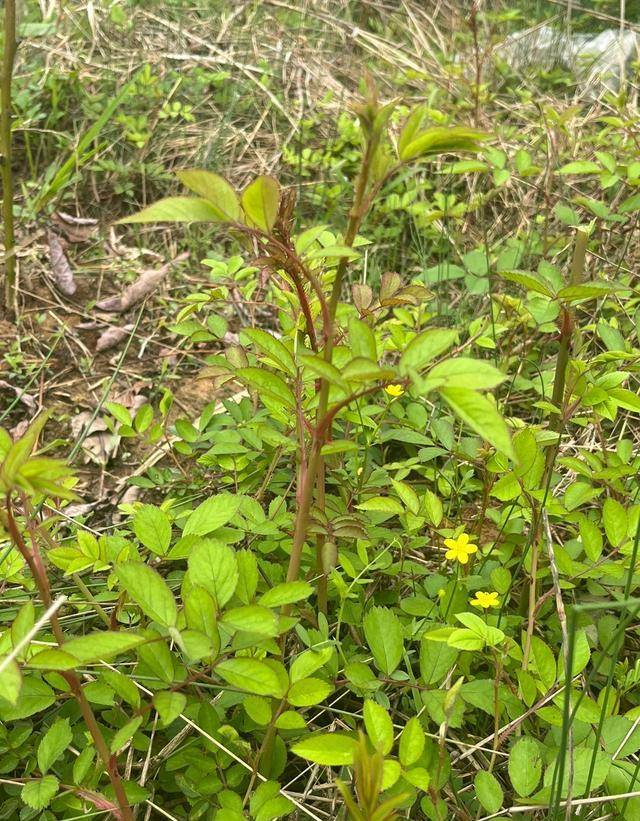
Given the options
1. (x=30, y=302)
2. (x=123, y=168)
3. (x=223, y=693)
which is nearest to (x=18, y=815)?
(x=223, y=693)

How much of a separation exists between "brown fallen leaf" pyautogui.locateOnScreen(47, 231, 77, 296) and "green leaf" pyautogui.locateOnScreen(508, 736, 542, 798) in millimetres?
2012

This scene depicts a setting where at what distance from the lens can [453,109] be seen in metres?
3.00

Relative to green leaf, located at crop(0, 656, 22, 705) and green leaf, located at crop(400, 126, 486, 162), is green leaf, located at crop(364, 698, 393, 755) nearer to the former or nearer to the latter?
green leaf, located at crop(0, 656, 22, 705)

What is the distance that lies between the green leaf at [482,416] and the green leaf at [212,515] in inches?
18.1

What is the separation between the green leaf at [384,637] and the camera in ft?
3.52

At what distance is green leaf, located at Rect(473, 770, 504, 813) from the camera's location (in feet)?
→ 3.13

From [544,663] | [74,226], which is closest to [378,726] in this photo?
[544,663]

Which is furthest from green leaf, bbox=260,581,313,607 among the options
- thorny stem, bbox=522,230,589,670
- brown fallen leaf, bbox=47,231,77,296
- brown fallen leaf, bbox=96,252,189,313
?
brown fallen leaf, bbox=47,231,77,296

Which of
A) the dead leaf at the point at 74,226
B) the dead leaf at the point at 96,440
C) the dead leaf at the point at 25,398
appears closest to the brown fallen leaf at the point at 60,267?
the dead leaf at the point at 74,226

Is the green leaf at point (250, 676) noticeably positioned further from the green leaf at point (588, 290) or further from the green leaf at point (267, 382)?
the green leaf at point (588, 290)

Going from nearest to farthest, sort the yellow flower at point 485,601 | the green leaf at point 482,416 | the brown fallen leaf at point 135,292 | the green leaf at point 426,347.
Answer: the green leaf at point 482,416 → the green leaf at point 426,347 → the yellow flower at point 485,601 → the brown fallen leaf at point 135,292

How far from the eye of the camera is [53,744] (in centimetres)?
101

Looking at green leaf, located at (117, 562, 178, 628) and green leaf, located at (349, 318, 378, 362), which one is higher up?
green leaf, located at (349, 318, 378, 362)

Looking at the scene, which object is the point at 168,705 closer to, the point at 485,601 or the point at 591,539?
the point at 485,601
